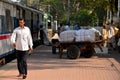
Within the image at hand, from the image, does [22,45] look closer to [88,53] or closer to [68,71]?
[68,71]

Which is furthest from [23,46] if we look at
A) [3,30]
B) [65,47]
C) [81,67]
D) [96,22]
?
[96,22]

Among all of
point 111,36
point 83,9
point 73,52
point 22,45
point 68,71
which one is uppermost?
point 83,9

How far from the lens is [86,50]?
2112 centimetres

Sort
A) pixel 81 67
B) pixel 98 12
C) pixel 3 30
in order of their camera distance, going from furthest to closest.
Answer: pixel 98 12 < pixel 3 30 < pixel 81 67

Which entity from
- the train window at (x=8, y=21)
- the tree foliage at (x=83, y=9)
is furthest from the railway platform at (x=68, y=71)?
the tree foliage at (x=83, y=9)

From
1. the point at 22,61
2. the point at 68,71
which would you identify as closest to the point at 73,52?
the point at 68,71

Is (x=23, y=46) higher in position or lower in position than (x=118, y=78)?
higher

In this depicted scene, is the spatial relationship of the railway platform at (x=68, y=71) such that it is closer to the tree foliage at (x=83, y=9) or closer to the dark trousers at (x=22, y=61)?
the dark trousers at (x=22, y=61)

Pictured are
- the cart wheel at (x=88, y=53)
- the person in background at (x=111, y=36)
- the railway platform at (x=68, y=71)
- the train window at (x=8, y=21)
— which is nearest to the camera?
the railway platform at (x=68, y=71)

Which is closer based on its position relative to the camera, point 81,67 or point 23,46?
point 23,46

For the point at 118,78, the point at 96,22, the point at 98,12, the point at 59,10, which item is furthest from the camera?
the point at 59,10

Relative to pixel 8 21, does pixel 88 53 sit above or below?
below

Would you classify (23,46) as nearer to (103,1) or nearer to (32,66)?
(32,66)

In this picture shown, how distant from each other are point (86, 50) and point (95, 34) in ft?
3.36
